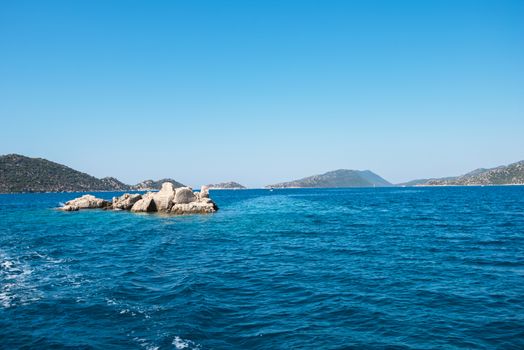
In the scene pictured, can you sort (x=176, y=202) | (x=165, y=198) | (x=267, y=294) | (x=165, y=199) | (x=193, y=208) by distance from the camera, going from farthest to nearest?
A: (x=165, y=198) → (x=165, y=199) → (x=176, y=202) → (x=193, y=208) → (x=267, y=294)

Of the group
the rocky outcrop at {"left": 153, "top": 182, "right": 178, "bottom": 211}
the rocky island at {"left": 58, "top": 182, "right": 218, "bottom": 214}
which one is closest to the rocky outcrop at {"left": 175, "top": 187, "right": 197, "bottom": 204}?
the rocky island at {"left": 58, "top": 182, "right": 218, "bottom": 214}

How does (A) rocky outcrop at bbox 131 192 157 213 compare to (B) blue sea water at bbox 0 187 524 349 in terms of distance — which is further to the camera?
(A) rocky outcrop at bbox 131 192 157 213

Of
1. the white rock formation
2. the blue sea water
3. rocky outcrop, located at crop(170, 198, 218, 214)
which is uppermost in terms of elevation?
the white rock formation

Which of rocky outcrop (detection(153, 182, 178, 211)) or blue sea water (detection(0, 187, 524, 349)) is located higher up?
rocky outcrop (detection(153, 182, 178, 211))

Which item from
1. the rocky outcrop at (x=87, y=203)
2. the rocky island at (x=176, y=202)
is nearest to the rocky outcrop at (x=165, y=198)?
the rocky island at (x=176, y=202)

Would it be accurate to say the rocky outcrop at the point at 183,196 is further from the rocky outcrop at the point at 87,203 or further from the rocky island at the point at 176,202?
the rocky outcrop at the point at 87,203

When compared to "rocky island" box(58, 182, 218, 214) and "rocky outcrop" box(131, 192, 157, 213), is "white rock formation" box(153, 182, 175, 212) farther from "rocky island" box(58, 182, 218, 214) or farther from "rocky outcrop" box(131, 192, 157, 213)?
"rocky outcrop" box(131, 192, 157, 213)

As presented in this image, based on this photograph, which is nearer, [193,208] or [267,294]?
[267,294]

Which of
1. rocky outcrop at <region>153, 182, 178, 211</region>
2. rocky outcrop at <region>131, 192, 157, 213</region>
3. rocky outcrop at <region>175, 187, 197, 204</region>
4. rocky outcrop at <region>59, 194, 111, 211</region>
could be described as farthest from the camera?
rocky outcrop at <region>59, 194, 111, 211</region>

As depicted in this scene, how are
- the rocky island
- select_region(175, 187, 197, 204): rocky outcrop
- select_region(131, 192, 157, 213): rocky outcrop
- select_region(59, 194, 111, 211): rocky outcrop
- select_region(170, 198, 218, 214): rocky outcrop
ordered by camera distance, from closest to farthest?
select_region(170, 198, 218, 214): rocky outcrop
the rocky island
select_region(175, 187, 197, 204): rocky outcrop
select_region(131, 192, 157, 213): rocky outcrop
select_region(59, 194, 111, 211): rocky outcrop

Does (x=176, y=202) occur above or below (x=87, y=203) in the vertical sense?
above

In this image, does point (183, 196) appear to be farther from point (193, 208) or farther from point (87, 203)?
point (87, 203)

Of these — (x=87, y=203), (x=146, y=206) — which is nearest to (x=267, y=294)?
(x=146, y=206)

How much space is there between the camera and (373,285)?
54.3 ft
